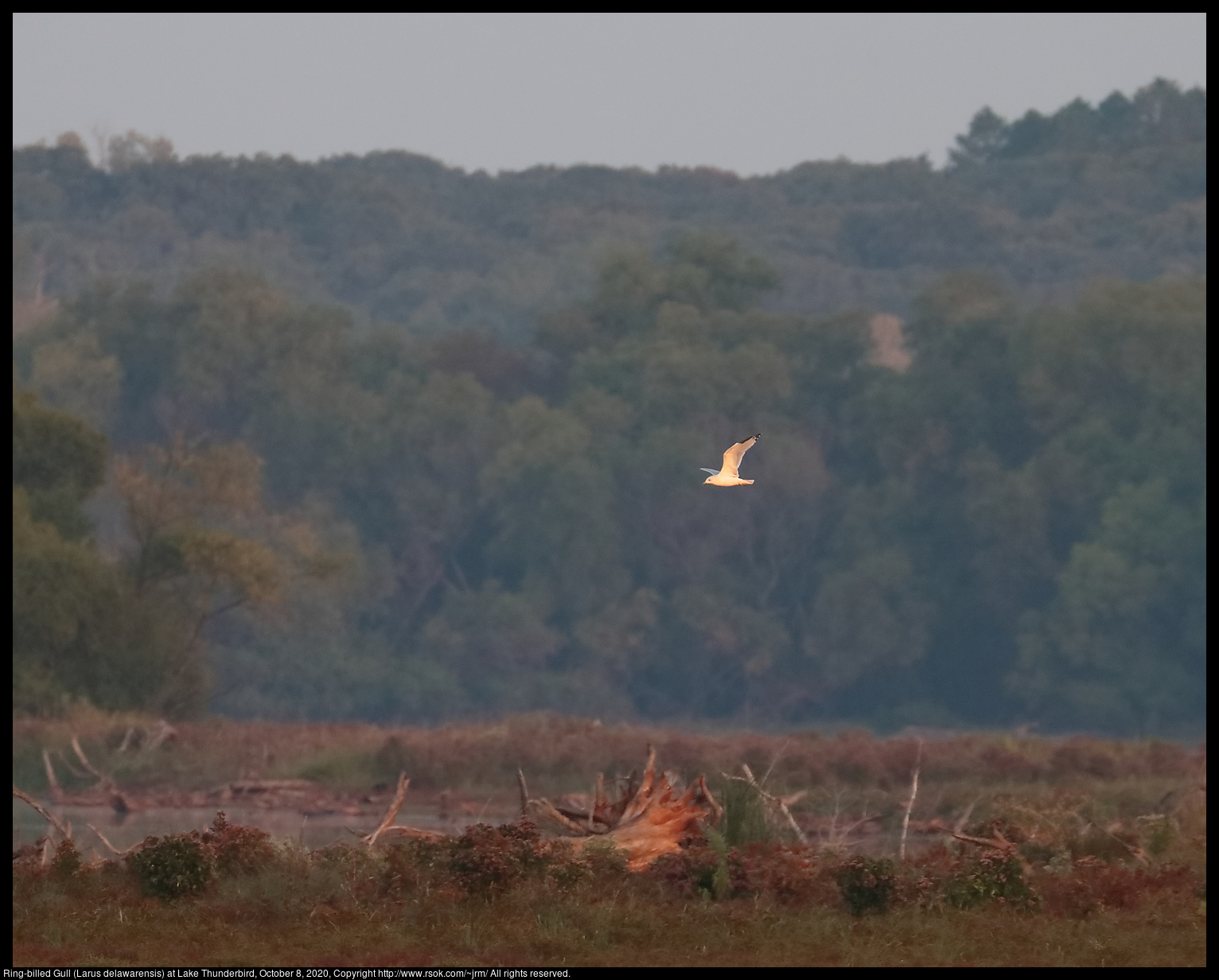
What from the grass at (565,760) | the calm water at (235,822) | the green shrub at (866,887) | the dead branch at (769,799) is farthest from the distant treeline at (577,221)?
the green shrub at (866,887)

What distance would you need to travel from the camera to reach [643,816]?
74.7 ft

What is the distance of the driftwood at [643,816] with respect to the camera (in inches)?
882

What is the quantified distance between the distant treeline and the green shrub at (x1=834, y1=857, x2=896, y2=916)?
2934 inches

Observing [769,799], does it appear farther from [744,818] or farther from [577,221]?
[577,221]

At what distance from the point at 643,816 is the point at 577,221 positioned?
302 ft

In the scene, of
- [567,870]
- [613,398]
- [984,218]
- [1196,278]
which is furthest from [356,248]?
[567,870]

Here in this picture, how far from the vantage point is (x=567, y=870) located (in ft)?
66.7

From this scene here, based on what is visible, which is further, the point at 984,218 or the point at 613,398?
the point at 984,218

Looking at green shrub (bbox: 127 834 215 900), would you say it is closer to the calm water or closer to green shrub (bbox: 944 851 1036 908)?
green shrub (bbox: 944 851 1036 908)

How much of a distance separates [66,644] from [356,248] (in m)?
64.2

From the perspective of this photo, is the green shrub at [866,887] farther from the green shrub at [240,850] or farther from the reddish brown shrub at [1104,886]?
the green shrub at [240,850]

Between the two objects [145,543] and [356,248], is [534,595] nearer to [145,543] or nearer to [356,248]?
[145,543]

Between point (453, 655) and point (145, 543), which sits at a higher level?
point (145, 543)

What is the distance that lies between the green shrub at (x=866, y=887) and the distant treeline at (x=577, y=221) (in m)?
74.5
